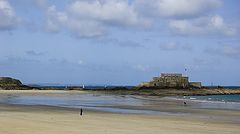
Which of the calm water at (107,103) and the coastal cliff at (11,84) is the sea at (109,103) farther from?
the coastal cliff at (11,84)

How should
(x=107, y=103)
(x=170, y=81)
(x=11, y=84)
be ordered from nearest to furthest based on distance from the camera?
(x=107, y=103)
(x=11, y=84)
(x=170, y=81)

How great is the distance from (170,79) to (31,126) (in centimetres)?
10435

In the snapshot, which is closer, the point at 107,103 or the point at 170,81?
the point at 107,103

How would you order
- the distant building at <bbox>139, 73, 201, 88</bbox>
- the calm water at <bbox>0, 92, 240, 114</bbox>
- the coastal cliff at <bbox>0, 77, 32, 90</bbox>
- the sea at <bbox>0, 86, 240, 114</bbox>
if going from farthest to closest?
the distant building at <bbox>139, 73, 201, 88</bbox> < the coastal cliff at <bbox>0, 77, 32, 90</bbox> < the sea at <bbox>0, 86, 240, 114</bbox> < the calm water at <bbox>0, 92, 240, 114</bbox>

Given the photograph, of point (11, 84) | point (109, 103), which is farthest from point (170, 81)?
point (109, 103)

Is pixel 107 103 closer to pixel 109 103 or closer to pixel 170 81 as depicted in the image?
pixel 109 103

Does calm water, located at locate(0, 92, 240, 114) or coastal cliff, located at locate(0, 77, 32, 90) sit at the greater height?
coastal cliff, located at locate(0, 77, 32, 90)

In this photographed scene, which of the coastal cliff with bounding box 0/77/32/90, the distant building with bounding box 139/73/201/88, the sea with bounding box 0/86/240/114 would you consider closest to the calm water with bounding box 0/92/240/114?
the sea with bounding box 0/86/240/114

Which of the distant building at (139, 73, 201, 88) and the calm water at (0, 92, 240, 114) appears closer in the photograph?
the calm water at (0, 92, 240, 114)

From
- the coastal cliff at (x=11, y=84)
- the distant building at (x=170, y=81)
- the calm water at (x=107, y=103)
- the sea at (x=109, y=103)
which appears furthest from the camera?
the distant building at (x=170, y=81)

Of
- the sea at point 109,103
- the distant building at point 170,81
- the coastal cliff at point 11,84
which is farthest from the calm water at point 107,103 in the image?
the distant building at point 170,81

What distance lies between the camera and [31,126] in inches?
844

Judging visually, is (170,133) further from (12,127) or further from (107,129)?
(12,127)

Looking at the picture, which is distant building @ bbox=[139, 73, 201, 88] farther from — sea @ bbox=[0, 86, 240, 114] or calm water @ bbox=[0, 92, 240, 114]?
calm water @ bbox=[0, 92, 240, 114]
